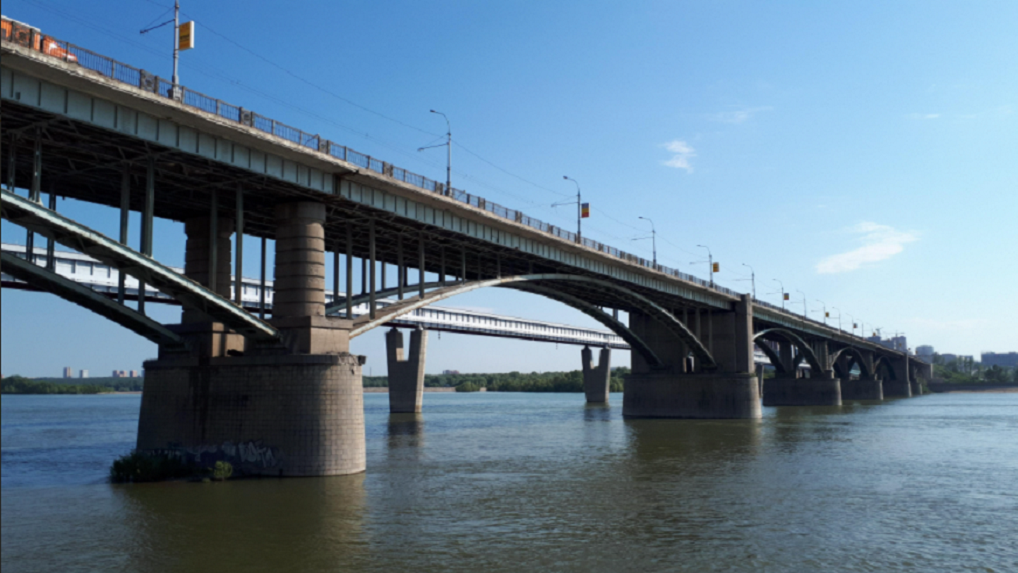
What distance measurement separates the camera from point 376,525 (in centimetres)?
2184

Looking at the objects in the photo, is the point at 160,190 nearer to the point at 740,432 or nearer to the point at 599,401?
the point at 740,432

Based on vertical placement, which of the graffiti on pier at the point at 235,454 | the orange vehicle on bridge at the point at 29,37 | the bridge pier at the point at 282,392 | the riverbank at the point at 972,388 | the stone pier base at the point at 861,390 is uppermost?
the orange vehicle on bridge at the point at 29,37

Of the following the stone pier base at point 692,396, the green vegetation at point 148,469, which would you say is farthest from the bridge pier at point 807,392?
the green vegetation at point 148,469

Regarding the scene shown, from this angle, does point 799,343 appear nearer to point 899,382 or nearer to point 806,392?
point 806,392

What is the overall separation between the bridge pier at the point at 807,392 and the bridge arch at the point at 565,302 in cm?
4154

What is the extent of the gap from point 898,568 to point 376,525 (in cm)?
1327

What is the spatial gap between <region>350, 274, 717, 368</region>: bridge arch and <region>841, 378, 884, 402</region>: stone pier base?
6982 centimetres

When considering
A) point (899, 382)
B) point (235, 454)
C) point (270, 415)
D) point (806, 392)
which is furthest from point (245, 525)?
point (899, 382)

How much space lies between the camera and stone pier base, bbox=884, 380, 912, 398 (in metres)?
156

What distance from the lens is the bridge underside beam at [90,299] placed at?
23947 mm

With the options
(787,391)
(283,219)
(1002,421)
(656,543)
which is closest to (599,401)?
(787,391)

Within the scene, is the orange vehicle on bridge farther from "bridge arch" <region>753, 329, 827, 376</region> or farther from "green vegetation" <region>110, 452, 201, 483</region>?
"bridge arch" <region>753, 329, 827, 376</region>

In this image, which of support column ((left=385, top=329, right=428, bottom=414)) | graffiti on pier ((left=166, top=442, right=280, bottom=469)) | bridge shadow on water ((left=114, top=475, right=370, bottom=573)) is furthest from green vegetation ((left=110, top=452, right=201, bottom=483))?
support column ((left=385, top=329, right=428, bottom=414))

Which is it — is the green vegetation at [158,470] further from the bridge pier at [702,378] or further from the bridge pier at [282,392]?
the bridge pier at [702,378]
